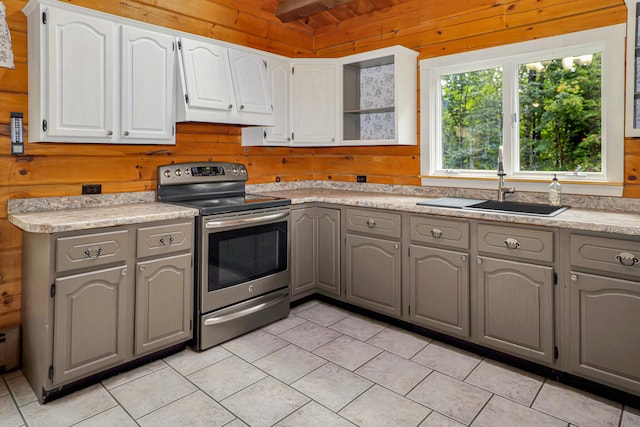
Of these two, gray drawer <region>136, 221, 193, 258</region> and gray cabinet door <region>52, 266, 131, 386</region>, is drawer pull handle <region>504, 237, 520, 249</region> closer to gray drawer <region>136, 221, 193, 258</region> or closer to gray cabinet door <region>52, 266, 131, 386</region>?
gray drawer <region>136, 221, 193, 258</region>

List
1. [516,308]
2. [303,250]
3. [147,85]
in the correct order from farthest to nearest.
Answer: [303,250]
[147,85]
[516,308]

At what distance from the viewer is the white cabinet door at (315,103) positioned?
144 inches

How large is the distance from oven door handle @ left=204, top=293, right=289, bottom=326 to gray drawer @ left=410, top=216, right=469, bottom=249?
3.61ft

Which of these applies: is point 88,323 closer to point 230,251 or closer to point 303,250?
point 230,251

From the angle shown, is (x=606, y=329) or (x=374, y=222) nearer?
(x=606, y=329)

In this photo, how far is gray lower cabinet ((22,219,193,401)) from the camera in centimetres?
204

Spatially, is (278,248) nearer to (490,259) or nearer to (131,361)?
(131,361)

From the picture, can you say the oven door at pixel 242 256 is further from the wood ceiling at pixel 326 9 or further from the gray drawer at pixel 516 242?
the wood ceiling at pixel 326 9

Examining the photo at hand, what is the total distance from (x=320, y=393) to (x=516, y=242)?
4.50ft

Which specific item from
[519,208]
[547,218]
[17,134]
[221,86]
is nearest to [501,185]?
[519,208]

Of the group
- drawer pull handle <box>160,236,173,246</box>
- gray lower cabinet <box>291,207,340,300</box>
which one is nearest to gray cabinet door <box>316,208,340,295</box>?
gray lower cabinet <box>291,207,340,300</box>

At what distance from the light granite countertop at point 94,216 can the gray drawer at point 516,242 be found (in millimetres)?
1772

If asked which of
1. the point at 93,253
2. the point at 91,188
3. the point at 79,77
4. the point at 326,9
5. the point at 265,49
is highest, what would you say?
the point at 326,9

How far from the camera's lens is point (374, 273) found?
3.08m
